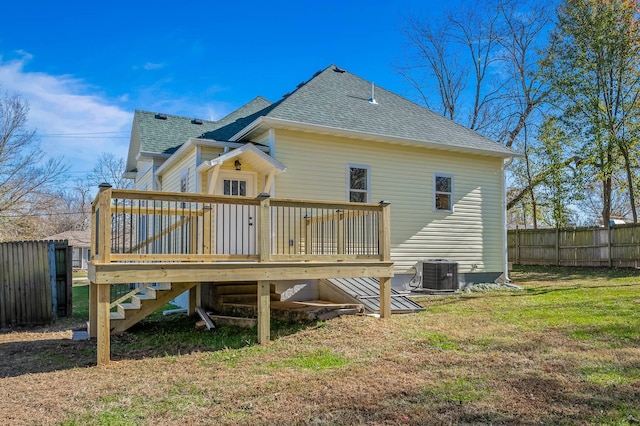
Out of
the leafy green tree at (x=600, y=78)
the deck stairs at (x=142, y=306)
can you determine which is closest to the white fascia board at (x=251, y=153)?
the deck stairs at (x=142, y=306)

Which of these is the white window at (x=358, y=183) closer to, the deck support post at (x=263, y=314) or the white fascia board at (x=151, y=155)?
the deck support post at (x=263, y=314)

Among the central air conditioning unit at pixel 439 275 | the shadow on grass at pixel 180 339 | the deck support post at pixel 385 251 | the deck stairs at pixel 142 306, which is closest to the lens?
the shadow on grass at pixel 180 339

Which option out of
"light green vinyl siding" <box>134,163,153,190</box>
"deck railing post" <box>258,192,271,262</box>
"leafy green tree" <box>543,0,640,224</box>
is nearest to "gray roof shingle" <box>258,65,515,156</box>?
"deck railing post" <box>258,192,271,262</box>

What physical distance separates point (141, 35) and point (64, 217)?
106 ft

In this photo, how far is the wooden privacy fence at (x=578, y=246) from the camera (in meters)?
17.0

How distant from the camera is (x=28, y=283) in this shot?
963cm

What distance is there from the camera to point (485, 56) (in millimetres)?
25359

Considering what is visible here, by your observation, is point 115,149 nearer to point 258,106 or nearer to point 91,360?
point 258,106

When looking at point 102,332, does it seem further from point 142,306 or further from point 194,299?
point 194,299

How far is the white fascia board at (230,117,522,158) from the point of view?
10.2 meters

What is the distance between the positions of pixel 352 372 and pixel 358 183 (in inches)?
265

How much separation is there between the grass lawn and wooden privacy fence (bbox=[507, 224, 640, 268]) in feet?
31.8

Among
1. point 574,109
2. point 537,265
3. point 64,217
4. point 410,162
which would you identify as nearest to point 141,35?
point 410,162

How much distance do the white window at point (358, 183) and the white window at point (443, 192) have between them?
2219 millimetres
